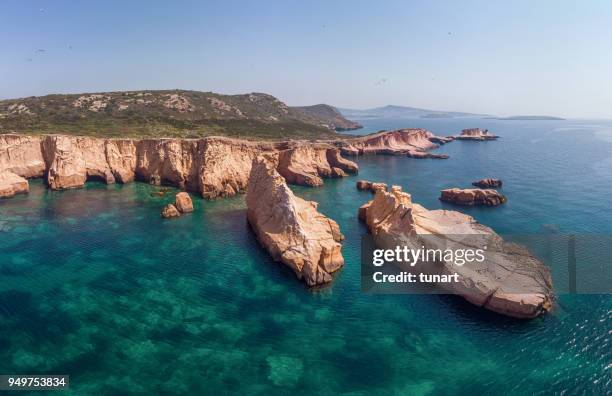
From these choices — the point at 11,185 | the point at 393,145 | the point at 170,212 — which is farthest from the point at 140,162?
the point at 393,145

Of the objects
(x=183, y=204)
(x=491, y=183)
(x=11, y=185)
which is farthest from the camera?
(x=491, y=183)

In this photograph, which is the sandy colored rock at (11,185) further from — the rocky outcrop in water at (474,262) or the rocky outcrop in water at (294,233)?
the rocky outcrop in water at (474,262)

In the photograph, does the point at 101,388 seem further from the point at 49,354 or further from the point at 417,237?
the point at 417,237

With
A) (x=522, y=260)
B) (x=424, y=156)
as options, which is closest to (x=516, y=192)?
(x=522, y=260)

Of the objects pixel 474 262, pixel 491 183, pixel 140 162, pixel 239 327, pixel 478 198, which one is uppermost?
pixel 140 162

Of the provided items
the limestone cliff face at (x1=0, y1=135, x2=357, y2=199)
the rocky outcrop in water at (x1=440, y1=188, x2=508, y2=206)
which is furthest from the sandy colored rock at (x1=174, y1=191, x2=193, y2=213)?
the rocky outcrop in water at (x1=440, y1=188, x2=508, y2=206)

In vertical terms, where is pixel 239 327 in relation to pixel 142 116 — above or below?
below

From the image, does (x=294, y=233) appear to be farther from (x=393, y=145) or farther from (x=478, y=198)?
(x=393, y=145)

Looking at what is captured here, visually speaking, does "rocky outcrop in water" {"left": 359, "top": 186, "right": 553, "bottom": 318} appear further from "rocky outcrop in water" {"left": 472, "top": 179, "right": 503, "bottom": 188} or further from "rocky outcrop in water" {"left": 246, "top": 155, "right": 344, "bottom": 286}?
"rocky outcrop in water" {"left": 472, "top": 179, "right": 503, "bottom": 188}
